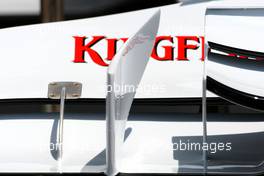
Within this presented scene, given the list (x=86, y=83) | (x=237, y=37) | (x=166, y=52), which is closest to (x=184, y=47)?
(x=166, y=52)

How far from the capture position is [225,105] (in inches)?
91.0

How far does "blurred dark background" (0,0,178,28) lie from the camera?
2.43 m

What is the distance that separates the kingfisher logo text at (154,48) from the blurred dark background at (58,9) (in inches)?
4.6

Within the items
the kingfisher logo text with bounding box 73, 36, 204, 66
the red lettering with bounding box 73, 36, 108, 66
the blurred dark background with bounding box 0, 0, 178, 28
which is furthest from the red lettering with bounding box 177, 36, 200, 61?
the red lettering with bounding box 73, 36, 108, 66

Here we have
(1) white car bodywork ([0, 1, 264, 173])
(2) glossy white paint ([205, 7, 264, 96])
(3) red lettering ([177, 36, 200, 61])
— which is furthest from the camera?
(3) red lettering ([177, 36, 200, 61])

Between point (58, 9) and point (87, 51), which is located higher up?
point (58, 9)

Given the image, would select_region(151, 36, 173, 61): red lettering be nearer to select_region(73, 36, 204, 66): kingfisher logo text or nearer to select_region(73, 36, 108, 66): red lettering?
select_region(73, 36, 204, 66): kingfisher logo text

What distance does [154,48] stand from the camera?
238cm

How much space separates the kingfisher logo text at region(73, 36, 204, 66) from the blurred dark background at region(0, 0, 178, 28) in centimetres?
12

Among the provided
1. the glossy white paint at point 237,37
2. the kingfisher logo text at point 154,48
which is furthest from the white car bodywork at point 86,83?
the glossy white paint at point 237,37

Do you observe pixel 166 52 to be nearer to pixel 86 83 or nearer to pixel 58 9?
pixel 86 83

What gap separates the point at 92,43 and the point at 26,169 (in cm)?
62

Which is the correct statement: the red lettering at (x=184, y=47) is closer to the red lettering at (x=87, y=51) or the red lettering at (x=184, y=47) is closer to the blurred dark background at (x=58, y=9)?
the blurred dark background at (x=58, y=9)

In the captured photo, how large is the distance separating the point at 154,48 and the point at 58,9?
44 centimetres
